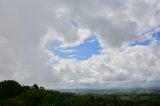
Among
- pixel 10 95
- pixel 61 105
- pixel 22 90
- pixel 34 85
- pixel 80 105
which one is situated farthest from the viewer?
pixel 34 85

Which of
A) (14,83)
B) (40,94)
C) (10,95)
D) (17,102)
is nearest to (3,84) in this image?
(14,83)

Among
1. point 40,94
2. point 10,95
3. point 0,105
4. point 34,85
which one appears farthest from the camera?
point 34,85

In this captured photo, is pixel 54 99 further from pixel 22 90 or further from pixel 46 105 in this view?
pixel 22 90

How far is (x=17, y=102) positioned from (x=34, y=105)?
7.60 meters

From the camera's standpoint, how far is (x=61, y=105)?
300 feet

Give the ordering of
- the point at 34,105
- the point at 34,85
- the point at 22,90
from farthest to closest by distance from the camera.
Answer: the point at 34,85, the point at 22,90, the point at 34,105

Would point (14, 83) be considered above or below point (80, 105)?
above

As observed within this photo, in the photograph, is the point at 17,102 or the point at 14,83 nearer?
the point at 17,102

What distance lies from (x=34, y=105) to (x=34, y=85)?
64.4 m

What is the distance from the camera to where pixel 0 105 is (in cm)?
10569

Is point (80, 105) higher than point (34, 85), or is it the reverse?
point (34, 85)

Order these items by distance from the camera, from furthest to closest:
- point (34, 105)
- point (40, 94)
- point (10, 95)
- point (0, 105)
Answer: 1. point (10, 95)
2. point (40, 94)
3. point (34, 105)
4. point (0, 105)

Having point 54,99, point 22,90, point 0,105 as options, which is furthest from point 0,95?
point 54,99

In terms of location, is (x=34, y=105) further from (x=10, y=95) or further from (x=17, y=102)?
(x=10, y=95)
